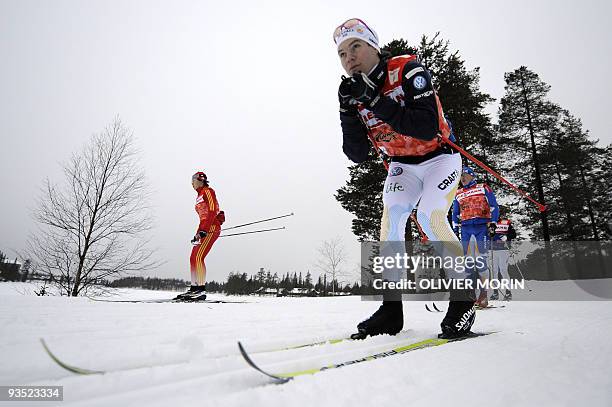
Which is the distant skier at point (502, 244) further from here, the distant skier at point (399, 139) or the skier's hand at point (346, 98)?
the skier's hand at point (346, 98)

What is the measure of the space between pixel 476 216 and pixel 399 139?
14.8ft

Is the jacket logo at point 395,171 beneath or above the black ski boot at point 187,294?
above

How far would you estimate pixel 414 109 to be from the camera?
1996 mm

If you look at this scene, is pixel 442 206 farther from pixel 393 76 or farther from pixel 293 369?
pixel 293 369

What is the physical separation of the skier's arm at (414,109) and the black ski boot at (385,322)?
1.21 m

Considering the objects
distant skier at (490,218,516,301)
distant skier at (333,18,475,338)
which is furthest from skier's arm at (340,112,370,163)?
distant skier at (490,218,516,301)

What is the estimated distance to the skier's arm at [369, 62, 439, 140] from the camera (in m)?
1.96

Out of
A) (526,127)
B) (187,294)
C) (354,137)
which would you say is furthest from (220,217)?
(526,127)

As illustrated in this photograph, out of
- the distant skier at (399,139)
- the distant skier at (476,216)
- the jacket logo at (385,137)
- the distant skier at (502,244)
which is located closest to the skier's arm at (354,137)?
the distant skier at (399,139)

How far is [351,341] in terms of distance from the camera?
1738 millimetres

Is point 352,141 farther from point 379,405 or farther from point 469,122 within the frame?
point 469,122

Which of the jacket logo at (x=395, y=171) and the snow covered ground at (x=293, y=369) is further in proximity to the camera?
the jacket logo at (x=395, y=171)

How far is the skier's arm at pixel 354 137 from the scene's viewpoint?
2.36m

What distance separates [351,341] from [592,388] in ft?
3.38
